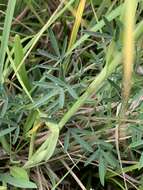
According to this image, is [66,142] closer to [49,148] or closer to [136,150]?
[49,148]

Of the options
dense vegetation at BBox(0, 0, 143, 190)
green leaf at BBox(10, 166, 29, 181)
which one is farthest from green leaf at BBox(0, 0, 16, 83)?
green leaf at BBox(10, 166, 29, 181)

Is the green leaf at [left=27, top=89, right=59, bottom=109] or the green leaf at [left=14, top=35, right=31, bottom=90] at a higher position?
the green leaf at [left=14, top=35, right=31, bottom=90]

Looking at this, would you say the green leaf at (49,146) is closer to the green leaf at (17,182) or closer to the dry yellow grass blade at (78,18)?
the green leaf at (17,182)

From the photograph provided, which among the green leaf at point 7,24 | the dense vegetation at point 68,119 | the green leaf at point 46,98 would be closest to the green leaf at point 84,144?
the dense vegetation at point 68,119

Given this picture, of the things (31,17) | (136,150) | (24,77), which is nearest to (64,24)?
(31,17)

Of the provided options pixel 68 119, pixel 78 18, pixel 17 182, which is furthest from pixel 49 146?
pixel 78 18

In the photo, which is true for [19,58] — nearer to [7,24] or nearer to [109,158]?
[7,24]

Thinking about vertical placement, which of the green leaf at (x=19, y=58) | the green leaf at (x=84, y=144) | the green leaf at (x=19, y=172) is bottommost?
the green leaf at (x=19, y=172)

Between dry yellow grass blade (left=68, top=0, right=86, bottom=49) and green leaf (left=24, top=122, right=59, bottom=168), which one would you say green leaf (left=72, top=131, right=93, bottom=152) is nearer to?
green leaf (left=24, top=122, right=59, bottom=168)
